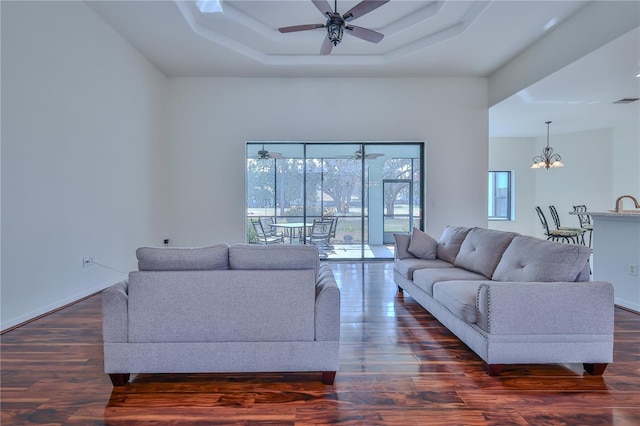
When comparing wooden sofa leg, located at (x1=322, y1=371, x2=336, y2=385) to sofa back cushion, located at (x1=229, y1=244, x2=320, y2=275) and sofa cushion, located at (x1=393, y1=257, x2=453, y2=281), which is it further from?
sofa cushion, located at (x1=393, y1=257, x2=453, y2=281)

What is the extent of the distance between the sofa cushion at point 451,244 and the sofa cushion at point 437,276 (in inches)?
16.4

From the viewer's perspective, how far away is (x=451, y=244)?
396 cm

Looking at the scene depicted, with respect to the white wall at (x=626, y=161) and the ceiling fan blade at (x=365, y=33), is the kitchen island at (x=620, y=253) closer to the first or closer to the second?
the ceiling fan blade at (x=365, y=33)

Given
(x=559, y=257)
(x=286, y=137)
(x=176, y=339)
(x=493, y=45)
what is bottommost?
(x=176, y=339)

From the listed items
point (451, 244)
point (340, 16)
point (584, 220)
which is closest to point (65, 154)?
point (340, 16)

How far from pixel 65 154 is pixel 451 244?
455 cm

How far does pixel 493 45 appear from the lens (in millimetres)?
4945

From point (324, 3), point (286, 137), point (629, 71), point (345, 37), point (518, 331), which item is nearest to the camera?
point (518, 331)

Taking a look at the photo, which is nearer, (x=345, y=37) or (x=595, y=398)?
(x=595, y=398)

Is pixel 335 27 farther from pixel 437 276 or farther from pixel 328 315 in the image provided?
pixel 328 315

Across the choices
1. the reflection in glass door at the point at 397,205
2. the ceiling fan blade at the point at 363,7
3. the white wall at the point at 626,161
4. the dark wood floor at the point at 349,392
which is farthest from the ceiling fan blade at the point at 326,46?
the white wall at the point at 626,161

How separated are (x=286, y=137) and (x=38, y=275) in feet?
13.8

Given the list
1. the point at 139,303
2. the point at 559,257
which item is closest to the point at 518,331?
the point at 559,257

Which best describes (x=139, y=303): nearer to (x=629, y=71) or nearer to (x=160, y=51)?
(x=160, y=51)
